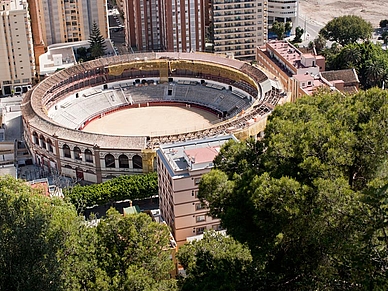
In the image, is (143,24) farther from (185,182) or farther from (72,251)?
(72,251)

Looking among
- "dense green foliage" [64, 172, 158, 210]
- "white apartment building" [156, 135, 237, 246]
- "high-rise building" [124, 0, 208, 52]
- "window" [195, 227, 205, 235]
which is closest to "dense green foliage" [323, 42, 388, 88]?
"high-rise building" [124, 0, 208, 52]

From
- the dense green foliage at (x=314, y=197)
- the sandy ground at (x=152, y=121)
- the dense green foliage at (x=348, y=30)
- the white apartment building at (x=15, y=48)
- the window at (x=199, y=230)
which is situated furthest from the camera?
the dense green foliage at (x=348, y=30)

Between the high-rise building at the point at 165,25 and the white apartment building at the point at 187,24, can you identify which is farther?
the high-rise building at the point at 165,25

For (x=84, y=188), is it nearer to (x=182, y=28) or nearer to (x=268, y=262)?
(x=268, y=262)

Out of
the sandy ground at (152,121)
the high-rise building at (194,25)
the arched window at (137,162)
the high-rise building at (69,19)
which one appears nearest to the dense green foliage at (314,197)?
the arched window at (137,162)

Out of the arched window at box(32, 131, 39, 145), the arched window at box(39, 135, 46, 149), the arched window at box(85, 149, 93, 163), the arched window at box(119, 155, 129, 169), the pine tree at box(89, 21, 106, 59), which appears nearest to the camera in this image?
the arched window at box(119, 155, 129, 169)

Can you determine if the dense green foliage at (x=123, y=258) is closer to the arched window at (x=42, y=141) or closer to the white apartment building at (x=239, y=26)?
the arched window at (x=42, y=141)

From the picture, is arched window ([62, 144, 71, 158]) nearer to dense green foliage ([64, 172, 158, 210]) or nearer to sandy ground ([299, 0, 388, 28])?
dense green foliage ([64, 172, 158, 210])
